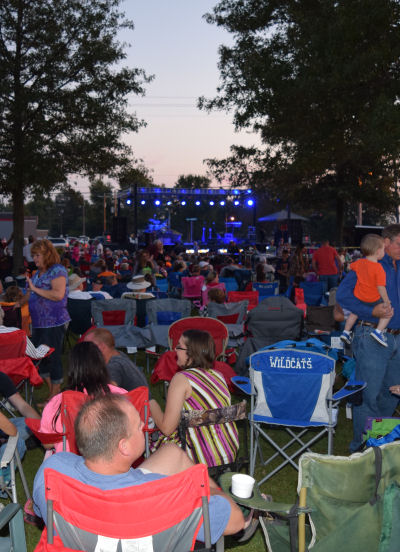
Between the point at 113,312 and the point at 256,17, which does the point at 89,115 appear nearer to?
the point at 256,17

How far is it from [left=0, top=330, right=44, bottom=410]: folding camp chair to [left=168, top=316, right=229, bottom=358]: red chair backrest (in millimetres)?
1258

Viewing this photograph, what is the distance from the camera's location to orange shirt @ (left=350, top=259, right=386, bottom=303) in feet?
15.0

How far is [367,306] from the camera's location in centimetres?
460

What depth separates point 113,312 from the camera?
7.75 metres

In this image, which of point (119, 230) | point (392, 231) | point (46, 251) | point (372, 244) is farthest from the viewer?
point (119, 230)

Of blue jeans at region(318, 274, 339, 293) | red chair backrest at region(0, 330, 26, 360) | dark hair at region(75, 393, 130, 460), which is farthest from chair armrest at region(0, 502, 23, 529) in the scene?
blue jeans at region(318, 274, 339, 293)

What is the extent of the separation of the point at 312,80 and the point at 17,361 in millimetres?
8348

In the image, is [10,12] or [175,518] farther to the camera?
[10,12]

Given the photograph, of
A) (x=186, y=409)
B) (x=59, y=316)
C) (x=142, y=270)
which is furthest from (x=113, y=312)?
(x=186, y=409)

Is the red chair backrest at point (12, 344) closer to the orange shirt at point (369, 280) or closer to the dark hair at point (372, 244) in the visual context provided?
the orange shirt at point (369, 280)

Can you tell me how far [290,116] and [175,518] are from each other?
11.3 meters

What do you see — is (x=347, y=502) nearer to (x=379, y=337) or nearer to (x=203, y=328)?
(x=379, y=337)

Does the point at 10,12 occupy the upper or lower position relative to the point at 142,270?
upper

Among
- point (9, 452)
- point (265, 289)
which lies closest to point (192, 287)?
point (265, 289)
